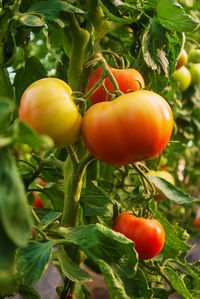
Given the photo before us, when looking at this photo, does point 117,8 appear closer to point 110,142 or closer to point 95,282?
point 110,142

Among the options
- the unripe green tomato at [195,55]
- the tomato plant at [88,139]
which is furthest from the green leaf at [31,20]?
the unripe green tomato at [195,55]

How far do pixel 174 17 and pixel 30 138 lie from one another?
36cm

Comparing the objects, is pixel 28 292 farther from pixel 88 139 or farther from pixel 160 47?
pixel 160 47

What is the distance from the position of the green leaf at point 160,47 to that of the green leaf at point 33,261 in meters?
0.31

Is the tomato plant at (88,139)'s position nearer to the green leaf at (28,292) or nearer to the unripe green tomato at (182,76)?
the green leaf at (28,292)

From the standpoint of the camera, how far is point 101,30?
65 centimetres

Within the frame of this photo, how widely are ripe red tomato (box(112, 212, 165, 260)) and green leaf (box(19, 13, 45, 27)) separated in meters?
0.35

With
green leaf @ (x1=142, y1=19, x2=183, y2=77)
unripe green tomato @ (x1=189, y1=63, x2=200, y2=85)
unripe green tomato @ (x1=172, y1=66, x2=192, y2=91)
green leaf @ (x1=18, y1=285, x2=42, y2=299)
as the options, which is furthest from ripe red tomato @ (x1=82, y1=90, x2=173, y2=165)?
unripe green tomato @ (x1=189, y1=63, x2=200, y2=85)

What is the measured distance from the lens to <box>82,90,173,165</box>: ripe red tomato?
446mm

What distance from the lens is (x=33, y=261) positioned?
45cm

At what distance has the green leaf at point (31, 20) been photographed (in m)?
0.47

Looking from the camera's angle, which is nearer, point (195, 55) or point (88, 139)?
point (88, 139)

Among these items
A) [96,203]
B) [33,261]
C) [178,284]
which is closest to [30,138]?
[33,261]

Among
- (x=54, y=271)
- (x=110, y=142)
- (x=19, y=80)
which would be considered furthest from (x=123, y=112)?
(x=54, y=271)
